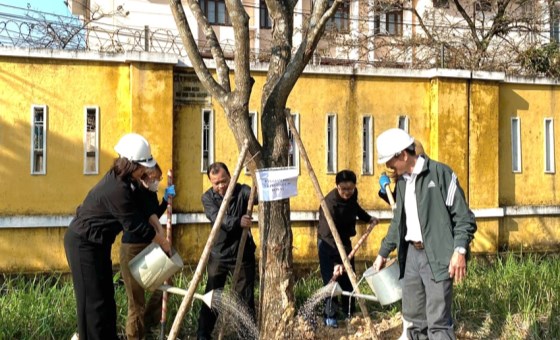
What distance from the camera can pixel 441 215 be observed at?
461 cm

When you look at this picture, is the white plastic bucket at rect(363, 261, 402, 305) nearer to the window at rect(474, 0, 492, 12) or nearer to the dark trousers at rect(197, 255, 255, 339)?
the dark trousers at rect(197, 255, 255, 339)

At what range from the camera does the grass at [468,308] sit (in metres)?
5.90

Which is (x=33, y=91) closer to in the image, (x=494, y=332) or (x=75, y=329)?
(x=75, y=329)

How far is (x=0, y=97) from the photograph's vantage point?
8578 mm

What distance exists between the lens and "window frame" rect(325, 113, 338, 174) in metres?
9.80

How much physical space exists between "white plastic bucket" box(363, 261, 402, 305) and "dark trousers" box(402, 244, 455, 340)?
0.34 metres

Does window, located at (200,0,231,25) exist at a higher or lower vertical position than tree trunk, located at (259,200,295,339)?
higher

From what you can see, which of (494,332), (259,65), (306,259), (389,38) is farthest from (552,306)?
(389,38)

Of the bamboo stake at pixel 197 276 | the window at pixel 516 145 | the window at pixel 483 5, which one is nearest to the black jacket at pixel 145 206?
A: the bamboo stake at pixel 197 276

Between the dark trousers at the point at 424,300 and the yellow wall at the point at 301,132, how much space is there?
181 inches

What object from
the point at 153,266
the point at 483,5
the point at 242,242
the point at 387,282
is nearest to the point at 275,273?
the point at 242,242

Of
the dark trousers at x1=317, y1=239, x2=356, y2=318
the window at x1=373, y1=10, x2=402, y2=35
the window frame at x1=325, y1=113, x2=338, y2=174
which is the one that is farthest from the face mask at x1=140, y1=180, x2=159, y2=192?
the window at x1=373, y1=10, x2=402, y2=35

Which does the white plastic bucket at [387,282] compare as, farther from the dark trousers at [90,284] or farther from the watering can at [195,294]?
the dark trousers at [90,284]

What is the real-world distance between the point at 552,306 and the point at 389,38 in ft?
37.9
